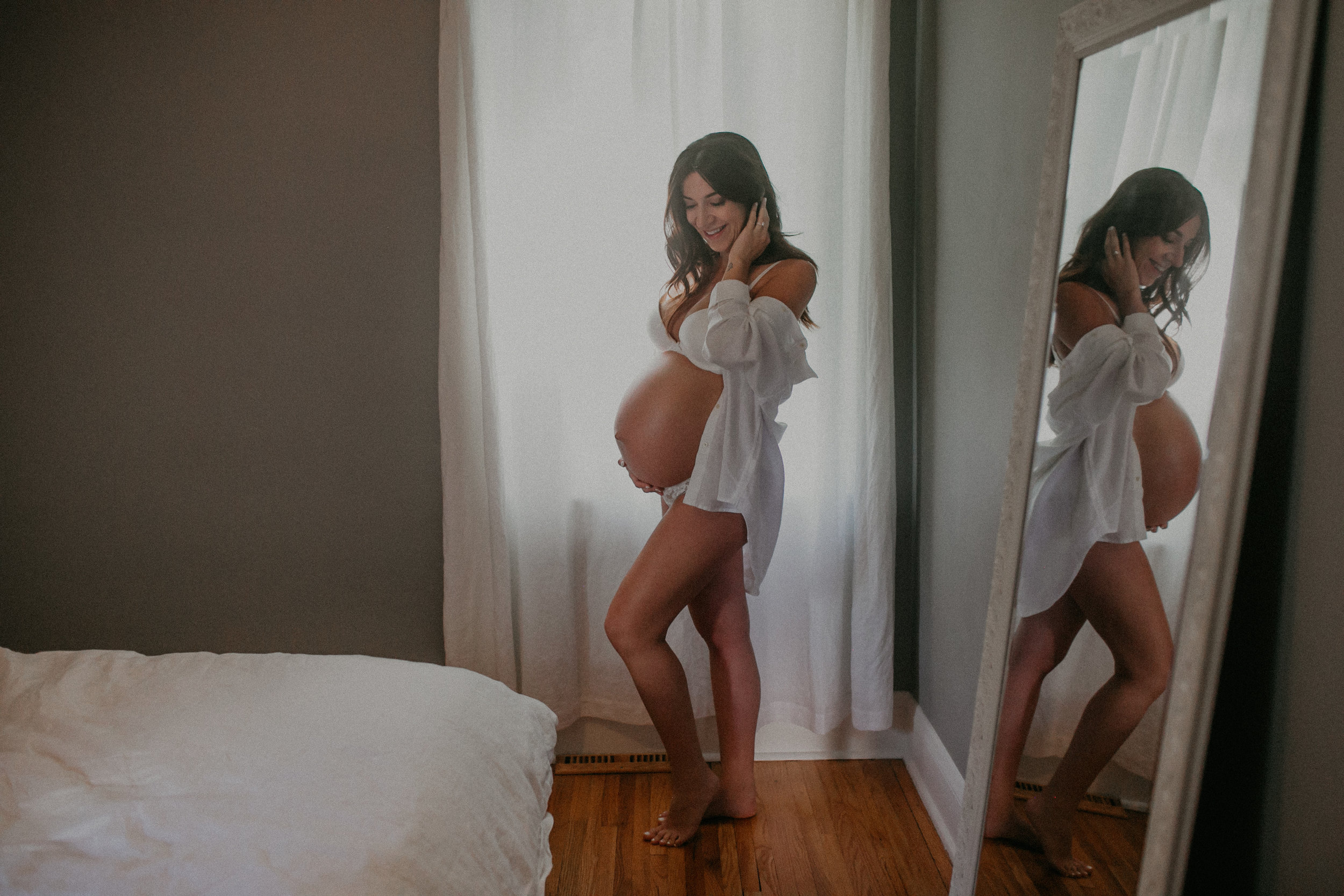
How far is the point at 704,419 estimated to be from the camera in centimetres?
195

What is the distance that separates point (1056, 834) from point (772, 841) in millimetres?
988

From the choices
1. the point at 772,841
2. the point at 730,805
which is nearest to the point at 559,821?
the point at 730,805

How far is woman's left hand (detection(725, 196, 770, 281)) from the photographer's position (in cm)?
193

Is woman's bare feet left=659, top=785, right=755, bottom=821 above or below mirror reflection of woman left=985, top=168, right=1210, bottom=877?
below

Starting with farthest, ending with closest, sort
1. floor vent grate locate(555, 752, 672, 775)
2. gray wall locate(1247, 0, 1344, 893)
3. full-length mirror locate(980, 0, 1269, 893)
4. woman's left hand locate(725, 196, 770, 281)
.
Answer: floor vent grate locate(555, 752, 672, 775) → woman's left hand locate(725, 196, 770, 281) → full-length mirror locate(980, 0, 1269, 893) → gray wall locate(1247, 0, 1344, 893)

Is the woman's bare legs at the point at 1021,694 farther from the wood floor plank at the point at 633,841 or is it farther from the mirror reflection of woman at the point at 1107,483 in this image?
the wood floor plank at the point at 633,841

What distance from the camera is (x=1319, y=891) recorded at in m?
0.83

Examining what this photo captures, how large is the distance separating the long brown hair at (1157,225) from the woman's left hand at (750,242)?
851mm

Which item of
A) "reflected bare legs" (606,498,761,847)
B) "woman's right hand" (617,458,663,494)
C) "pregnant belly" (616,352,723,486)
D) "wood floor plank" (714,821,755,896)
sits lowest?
"wood floor plank" (714,821,755,896)

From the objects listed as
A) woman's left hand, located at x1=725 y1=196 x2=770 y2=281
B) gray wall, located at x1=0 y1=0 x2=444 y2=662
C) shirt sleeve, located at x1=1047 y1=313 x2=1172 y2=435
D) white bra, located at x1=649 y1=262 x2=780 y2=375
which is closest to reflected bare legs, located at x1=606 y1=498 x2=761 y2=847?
white bra, located at x1=649 y1=262 x2=780 y2=375

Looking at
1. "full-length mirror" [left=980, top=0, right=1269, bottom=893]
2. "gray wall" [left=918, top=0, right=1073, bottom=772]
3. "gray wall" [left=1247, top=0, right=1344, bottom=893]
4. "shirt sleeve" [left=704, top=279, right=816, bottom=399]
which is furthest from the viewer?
"shirt sleeve" [left=704, top=279, right=816, bottom=399]

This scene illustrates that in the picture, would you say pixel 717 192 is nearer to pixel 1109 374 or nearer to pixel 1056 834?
pixel 1109 374

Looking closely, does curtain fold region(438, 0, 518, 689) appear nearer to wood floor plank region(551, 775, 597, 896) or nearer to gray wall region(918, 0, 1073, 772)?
wood floor plank region(551, 775, 597, 896)

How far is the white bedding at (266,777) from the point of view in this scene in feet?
3.27
